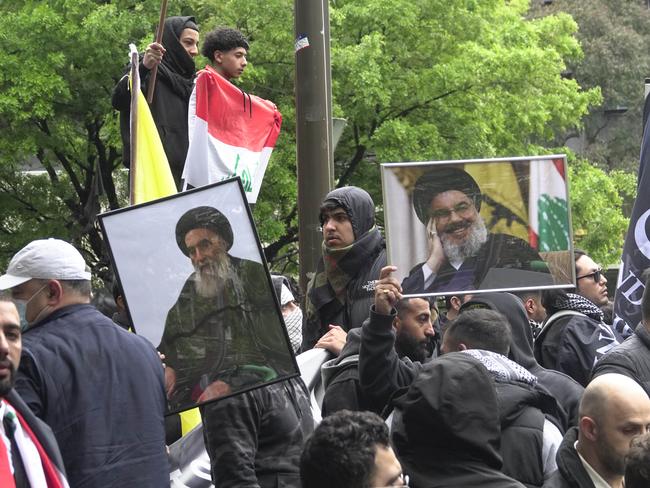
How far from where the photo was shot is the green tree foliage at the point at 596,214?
960 inches

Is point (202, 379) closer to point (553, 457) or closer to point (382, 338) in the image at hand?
point (382, 338)

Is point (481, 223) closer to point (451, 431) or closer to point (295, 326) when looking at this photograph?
point (451, 431)

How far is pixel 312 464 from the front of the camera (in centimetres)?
354

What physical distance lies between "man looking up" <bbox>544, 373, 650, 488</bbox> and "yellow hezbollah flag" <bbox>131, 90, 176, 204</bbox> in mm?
3359

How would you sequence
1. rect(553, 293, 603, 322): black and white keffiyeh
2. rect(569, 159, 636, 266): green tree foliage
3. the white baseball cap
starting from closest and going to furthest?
the white baseball cap < rect(553, 293, 603, 322): black and white keffiyeh < rect(569, 159, 636, 266): green tree foliage

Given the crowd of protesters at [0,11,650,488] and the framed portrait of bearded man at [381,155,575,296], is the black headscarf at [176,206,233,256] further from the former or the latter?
the framed portrait of bearded man at [381,155,575,296]

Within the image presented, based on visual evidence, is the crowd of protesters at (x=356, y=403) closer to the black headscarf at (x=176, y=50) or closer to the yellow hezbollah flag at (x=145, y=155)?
the yellow hezbollah flag at (x=145, y=155)

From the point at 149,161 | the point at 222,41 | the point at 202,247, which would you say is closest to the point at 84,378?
the point at 202,247

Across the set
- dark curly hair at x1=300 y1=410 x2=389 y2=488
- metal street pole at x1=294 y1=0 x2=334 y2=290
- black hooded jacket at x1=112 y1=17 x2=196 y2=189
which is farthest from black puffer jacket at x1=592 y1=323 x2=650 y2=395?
black hooded jacket at x1=112 y1=17 x2=196 y2=189

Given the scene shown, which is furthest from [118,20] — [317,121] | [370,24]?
[317,121]

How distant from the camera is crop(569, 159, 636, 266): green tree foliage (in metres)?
24.4

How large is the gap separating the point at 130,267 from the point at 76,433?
2.21 ft

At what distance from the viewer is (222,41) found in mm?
7805

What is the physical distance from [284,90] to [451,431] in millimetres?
17058
